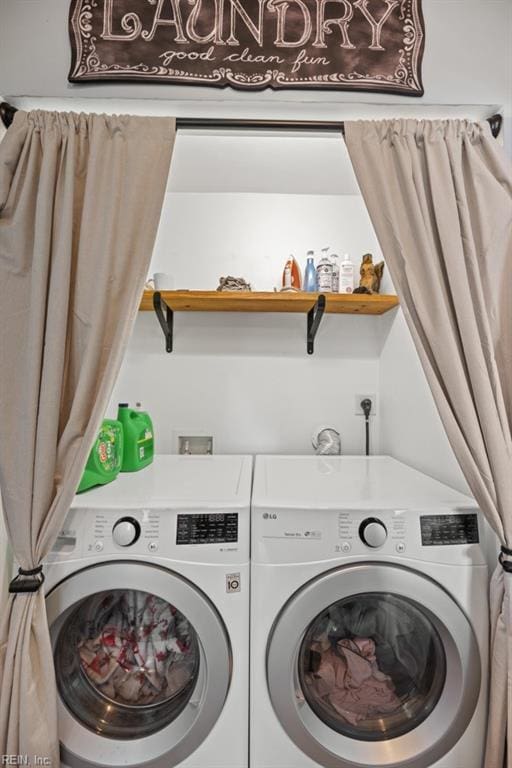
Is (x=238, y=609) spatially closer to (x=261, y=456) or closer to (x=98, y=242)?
(x=261, y=456)

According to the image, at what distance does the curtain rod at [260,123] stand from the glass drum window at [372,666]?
1.51 m

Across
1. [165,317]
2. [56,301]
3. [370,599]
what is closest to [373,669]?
[370,599]

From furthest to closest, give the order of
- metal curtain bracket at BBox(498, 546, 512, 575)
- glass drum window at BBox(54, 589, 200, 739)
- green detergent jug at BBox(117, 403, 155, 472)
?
1. green detergent jug at BBox(117, 403, 155, 472)
2. glass drum window at BBox(54, 589, 200, 739)
3. metal curtain bracket at BBox(498, 546, 512, 575)

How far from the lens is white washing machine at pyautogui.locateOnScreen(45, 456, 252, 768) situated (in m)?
1.03

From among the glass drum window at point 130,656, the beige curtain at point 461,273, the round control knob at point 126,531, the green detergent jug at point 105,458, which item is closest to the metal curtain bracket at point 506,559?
the beige curtain at point 461,273

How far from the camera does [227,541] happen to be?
107 centimetres

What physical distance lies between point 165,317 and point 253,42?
1.16m

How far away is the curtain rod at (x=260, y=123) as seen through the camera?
118cm

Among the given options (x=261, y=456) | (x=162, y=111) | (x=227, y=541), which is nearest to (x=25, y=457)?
(x=227, y=541)

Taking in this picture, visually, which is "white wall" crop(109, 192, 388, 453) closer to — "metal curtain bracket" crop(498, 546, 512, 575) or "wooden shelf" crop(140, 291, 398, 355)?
"wooden shelf" crop(140, 291, 398, 355)

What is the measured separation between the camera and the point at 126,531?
1045mm

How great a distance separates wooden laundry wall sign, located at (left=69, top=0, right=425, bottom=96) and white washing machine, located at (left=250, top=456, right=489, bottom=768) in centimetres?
143

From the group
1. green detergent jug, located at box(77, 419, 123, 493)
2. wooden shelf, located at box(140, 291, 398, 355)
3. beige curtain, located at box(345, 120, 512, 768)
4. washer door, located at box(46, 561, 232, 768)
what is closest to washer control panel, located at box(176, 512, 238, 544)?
washer door, located at box(46, 561, 232, 768)

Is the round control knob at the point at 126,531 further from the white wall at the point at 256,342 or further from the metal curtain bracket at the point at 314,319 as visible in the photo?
the metal curtain bracket at the point at 314,319
